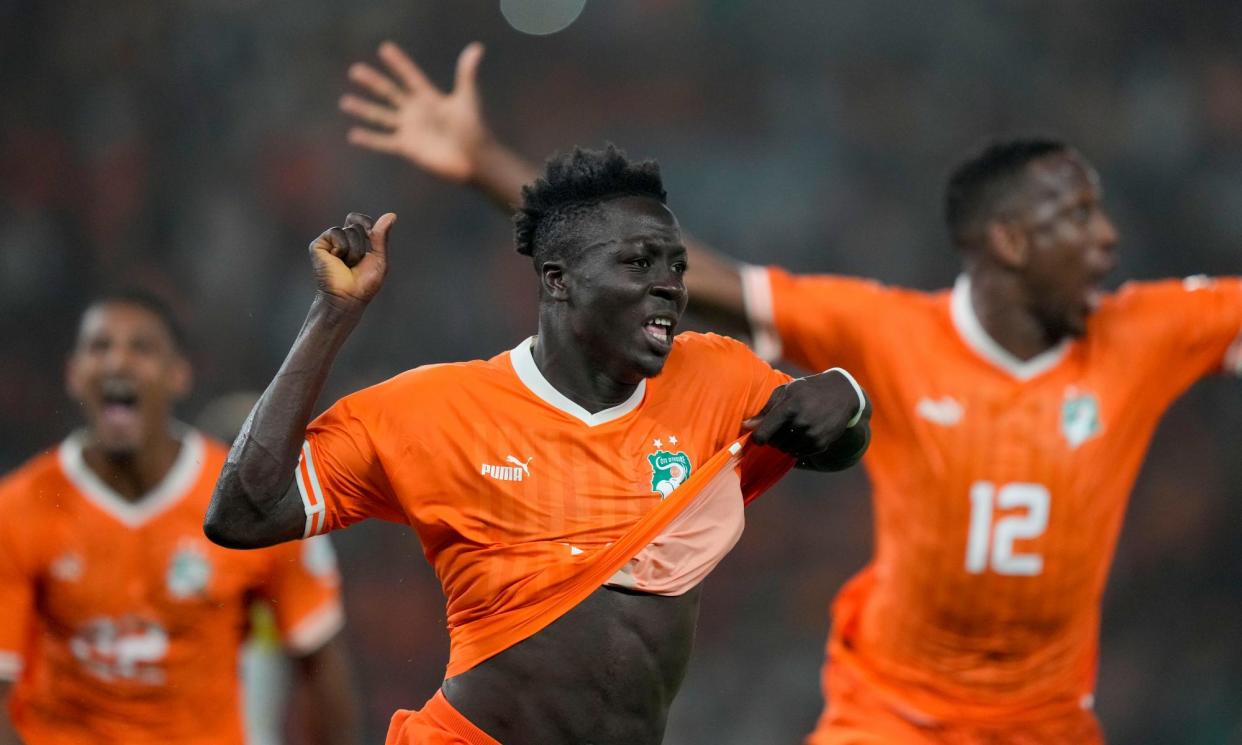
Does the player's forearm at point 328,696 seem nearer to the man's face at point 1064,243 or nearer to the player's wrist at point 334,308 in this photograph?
the player's wrist at point 334,308

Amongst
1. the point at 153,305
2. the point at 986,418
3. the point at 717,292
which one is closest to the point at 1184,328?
the point at 986,418

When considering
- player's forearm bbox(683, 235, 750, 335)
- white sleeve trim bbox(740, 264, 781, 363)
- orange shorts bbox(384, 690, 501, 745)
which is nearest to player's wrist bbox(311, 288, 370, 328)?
orange shorts bbox(384, 690, 501, 745)

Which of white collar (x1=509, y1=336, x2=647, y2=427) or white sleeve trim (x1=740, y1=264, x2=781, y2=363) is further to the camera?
→ white sleeve trim (x1=740, y1=264, x2=781, y2=363)

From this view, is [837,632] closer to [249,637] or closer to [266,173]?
[249,637]

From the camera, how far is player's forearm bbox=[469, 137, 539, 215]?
4684 mm

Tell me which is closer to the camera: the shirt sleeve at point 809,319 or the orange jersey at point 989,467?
the orange jersey at point 989,467

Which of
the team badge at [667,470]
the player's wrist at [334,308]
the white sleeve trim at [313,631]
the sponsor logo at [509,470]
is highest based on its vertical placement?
the player's wrist at [334,308]

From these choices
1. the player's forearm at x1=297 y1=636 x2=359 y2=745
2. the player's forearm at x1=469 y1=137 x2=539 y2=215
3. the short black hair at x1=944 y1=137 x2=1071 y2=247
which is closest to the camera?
the player's forearm at x1=469 y1=137 x2=539 y2=215

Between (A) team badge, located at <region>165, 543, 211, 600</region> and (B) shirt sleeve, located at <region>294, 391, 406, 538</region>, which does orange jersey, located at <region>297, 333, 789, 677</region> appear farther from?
(A) team badge, located at <region>165, 543, 211, 600</region>

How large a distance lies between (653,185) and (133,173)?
19.9ft

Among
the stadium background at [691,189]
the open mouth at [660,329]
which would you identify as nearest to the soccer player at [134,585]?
the open mouth at [660,329]

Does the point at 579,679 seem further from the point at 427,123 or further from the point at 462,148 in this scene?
the point at 427,123

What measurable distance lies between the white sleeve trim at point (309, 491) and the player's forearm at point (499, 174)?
62.0 inches

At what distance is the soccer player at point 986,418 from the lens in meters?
4.70
